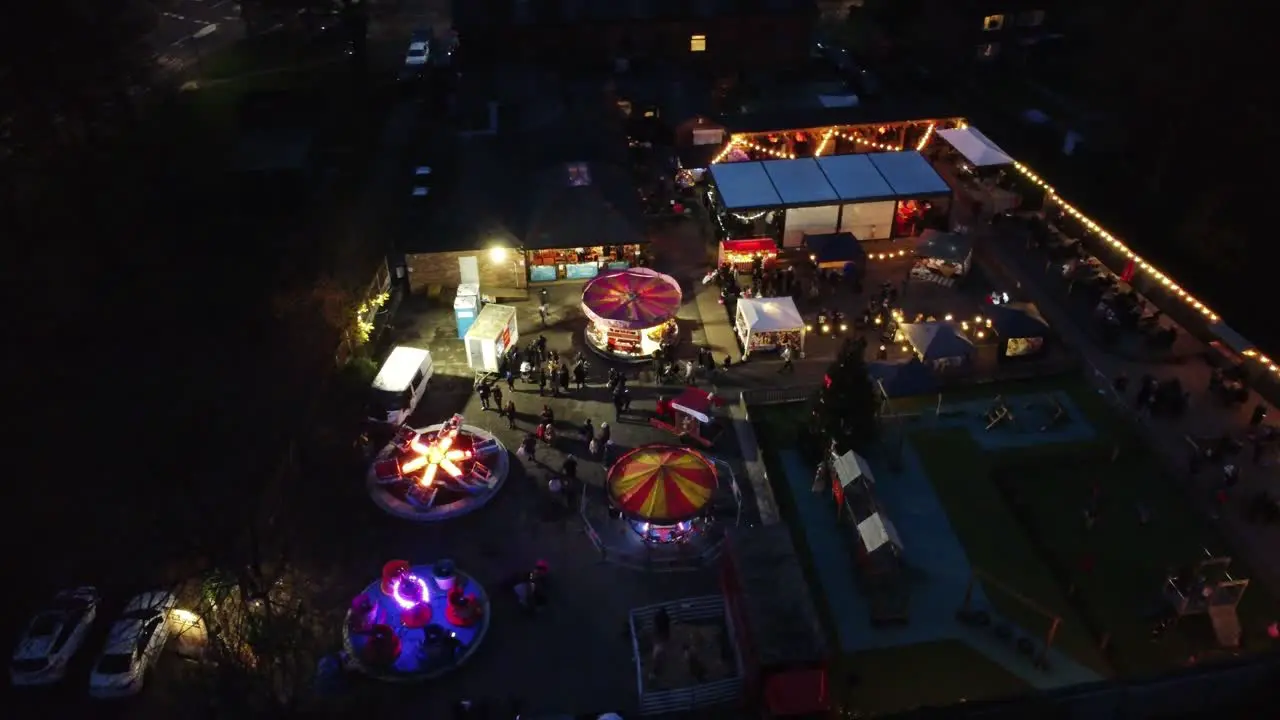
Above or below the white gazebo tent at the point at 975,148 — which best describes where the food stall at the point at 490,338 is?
below

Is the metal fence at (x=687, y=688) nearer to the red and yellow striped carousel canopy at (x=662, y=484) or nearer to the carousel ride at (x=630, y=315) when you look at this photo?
the red and yellow striped carousel canopy at (x=662, y=484)

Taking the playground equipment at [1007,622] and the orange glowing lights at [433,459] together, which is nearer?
the playground equipment at [1007,622]

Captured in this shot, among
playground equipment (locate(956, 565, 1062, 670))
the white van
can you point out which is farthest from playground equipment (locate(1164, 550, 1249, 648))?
the white van

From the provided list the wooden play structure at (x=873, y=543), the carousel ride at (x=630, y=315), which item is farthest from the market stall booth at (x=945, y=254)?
the wooden play structure at (x=873, y=543)

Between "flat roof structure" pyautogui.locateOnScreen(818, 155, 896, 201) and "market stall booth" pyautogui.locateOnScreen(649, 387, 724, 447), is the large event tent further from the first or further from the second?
"market stall booth" pyautogui.locateOnScreen(649, 387, 724, 447)

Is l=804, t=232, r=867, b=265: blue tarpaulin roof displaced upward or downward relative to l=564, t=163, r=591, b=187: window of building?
downward

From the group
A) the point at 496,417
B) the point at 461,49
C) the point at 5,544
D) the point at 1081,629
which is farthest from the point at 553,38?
the point at 1081,629
